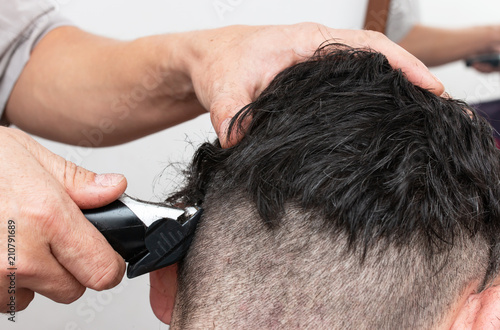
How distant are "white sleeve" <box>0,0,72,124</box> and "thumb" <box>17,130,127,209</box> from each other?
2.29ft

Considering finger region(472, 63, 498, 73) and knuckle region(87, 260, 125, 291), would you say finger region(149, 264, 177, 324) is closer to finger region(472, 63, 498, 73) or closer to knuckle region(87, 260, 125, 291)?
knuckle region(87, 260, 125, 291)

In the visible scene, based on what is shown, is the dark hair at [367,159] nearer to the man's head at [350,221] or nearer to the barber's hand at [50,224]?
the man's head at [350,221]

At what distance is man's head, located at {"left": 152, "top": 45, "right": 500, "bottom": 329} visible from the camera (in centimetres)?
64

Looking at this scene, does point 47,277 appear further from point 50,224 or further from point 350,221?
point 350,221

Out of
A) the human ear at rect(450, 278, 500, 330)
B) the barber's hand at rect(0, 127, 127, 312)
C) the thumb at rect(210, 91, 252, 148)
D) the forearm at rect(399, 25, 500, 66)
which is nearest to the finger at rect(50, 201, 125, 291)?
the barber's hand at rect(0, 127, 127, 312)

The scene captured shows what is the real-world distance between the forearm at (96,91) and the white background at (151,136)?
249 mm

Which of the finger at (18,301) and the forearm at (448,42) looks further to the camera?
the forearm at (448,42)

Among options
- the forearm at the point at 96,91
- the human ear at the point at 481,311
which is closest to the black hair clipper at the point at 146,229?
the human ear at the point at 481,311

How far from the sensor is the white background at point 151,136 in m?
1.63

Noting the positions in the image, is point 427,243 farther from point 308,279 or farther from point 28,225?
point 28,225

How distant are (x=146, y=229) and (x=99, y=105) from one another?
27.6 inches

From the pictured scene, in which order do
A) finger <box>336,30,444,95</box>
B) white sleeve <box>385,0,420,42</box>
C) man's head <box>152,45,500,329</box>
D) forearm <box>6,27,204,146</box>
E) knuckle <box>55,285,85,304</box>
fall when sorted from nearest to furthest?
1. man's head <box>152,45,500,329</box>
2. knuckle <box>55,285,85,304</box>
3. finger <box>336,30,444,95</box>
4. forearm <box>6,27,204,146</box>
5. white sleeve <box>385,0,420,42</box>

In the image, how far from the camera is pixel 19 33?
133cm

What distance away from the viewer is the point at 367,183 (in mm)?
646
